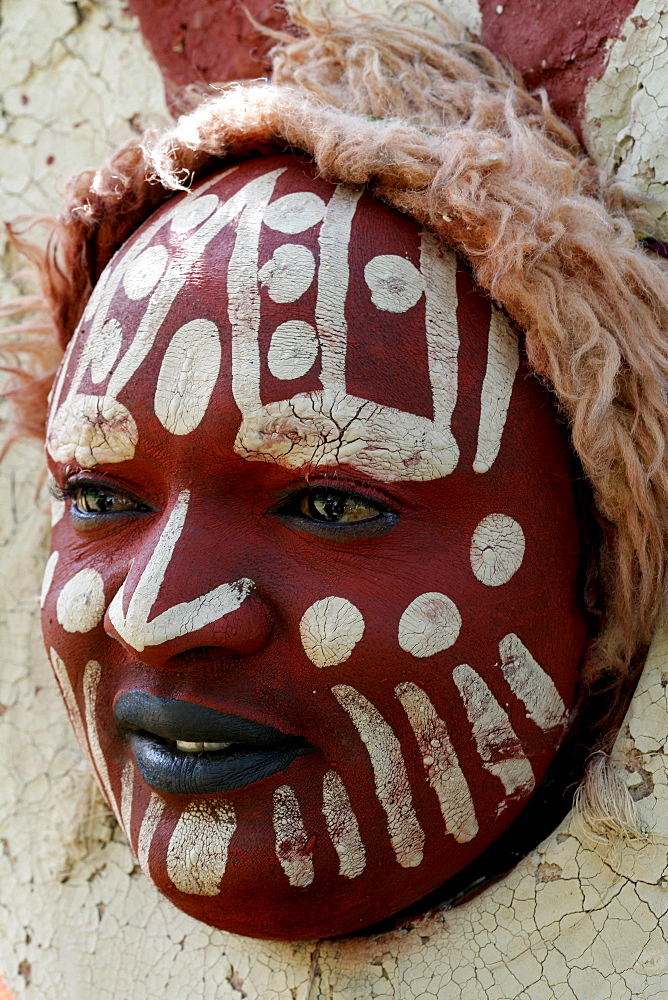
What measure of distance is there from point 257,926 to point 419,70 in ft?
4.74

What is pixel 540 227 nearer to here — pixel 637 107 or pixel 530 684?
pixel 637 107

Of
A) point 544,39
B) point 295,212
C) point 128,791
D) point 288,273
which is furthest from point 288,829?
point 544,39

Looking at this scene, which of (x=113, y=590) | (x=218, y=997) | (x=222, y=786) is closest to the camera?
(x=222, y=786)

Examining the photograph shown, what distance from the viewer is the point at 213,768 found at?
5.06 feet

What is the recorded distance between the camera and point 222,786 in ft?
5.06

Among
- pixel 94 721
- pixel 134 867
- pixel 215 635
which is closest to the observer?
pixel 215 635

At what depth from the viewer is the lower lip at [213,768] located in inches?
60.6

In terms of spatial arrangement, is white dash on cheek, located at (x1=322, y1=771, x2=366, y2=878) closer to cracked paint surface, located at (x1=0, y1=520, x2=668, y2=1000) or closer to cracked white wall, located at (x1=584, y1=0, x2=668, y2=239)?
cracked paint surface, located at (x1=0, y1=520, x2=668, y2=1000)

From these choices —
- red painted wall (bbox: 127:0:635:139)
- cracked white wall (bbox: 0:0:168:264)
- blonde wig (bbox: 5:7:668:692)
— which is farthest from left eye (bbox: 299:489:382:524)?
cracked white wall (bbox: 0:0:168:264)

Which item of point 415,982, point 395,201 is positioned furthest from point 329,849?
point 395,201

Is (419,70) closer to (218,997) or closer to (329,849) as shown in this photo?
(329,849)

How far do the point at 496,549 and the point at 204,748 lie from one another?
51 centimetres

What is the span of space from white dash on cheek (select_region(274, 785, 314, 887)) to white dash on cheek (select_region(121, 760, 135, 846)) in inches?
10.4

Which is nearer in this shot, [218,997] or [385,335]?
[385,335]
